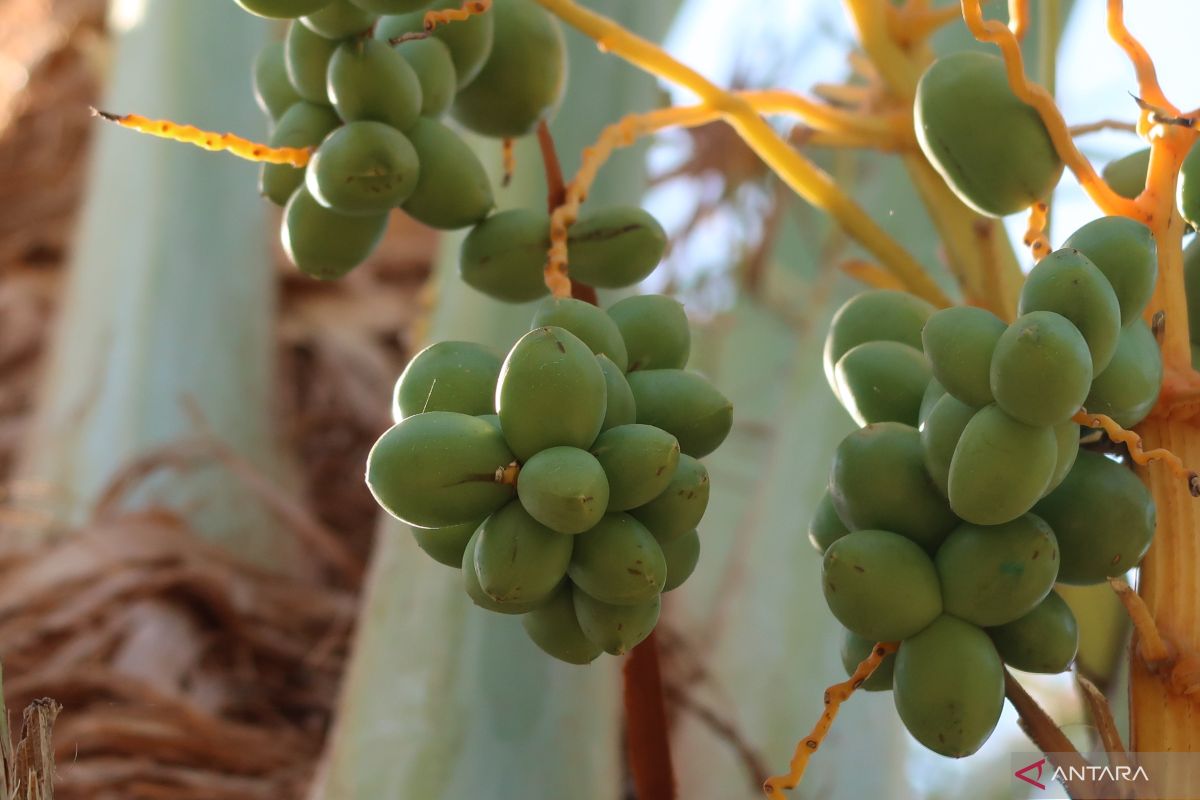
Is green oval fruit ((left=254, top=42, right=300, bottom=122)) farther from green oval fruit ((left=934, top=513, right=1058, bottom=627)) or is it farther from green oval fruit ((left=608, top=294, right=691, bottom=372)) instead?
green oval fruit ((left=934, top=513, right=1058, bottom=627))

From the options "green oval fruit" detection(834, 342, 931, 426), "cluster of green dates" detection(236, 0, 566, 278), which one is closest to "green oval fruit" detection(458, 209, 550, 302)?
"cluster of green dates" detection(236, 0, 566, 278)

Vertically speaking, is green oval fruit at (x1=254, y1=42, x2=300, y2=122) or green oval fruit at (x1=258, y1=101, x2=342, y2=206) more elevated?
green oval fruit at (x1=254, y1=42, x2=300, y2=122)

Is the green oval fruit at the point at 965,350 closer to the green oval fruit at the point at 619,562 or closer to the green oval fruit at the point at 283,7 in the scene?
the green oval fruit at the point at 619,562

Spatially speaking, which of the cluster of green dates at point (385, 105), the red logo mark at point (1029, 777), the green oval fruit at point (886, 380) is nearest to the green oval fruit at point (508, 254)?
the cluster of green dates at point (385, 105)

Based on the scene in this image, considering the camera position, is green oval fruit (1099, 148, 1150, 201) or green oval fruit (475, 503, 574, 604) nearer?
green oval fruit (475, 503, 574, 604)

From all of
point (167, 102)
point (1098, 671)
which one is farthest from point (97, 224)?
point (1098, 671)

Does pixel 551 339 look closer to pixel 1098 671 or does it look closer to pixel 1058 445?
pixel 1058 445
